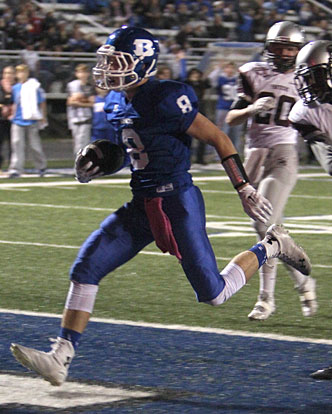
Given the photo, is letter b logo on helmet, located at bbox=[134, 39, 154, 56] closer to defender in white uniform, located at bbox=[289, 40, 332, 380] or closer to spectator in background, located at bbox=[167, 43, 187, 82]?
defender in white uniform, located at bbox=[289, 40, 332, 380]

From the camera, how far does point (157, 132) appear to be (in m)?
4.73

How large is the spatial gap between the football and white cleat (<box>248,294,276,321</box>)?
1.51 m

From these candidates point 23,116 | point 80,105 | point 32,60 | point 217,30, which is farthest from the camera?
point 217,30

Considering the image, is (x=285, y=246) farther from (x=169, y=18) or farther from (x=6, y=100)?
(x=169, y=18)

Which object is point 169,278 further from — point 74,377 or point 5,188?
point 5,188

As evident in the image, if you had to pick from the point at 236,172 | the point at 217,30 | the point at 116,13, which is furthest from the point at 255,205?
the point at 116,13

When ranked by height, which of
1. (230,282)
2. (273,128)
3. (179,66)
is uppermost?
(273,128)

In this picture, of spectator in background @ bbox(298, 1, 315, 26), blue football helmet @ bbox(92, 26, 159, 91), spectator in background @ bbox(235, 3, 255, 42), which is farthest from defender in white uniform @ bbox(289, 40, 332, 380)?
spectator in background @ bbox(298, 1, 315, 26)

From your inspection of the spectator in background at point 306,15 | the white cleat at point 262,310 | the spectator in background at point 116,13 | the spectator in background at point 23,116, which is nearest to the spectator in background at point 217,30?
the spectator in background at point 116,13

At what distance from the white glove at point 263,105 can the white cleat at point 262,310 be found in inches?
41.5

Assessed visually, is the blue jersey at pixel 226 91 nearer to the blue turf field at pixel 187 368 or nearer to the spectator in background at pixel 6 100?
the spectator in background at pixel 6 100

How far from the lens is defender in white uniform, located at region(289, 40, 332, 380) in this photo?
197 inches

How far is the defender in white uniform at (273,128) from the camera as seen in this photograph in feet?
20.4

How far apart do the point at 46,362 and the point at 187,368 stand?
2.43ft
